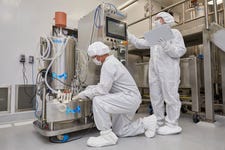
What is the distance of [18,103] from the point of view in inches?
87.9

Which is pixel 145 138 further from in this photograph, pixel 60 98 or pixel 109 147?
pixel 60 98

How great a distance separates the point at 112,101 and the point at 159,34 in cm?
81

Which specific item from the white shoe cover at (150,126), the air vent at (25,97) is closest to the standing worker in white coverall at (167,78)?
the white shoe cover at (150,126)

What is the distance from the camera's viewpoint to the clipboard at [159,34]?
1504mm

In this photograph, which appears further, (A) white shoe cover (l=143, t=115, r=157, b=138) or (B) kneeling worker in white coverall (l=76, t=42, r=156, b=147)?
(A) white shoe cover (l=143, t=115, r=157, b=138)

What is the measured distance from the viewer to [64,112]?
140cm

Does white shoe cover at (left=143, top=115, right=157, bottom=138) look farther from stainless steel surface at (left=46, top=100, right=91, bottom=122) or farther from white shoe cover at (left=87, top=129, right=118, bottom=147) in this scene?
stainless steel surface at (left=46, top=100, right=91, bottom=122)

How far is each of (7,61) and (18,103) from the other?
60 centimetres

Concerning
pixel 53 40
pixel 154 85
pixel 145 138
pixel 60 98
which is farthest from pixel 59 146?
pixel 154 85

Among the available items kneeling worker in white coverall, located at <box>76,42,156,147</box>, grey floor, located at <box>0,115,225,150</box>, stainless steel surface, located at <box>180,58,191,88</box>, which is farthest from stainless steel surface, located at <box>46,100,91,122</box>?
stainless steel surface, located at <box>180,58,191,88</box>

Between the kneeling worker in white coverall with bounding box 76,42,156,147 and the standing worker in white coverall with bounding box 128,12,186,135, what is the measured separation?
0.78ft

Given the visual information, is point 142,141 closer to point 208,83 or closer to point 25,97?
point 208,83

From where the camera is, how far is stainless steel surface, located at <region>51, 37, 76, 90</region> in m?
1.60

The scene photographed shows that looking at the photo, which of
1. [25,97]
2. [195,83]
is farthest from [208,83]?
[25,97]
